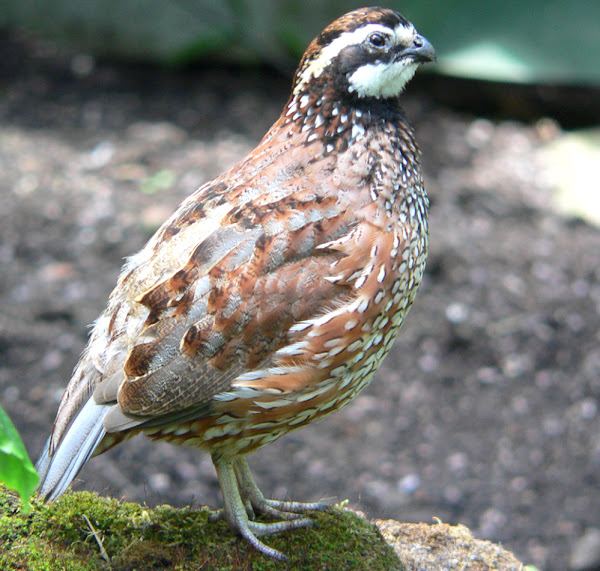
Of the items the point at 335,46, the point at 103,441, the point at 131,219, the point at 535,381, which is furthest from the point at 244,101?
the point at 103,441

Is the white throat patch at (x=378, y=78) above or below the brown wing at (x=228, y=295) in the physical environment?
above

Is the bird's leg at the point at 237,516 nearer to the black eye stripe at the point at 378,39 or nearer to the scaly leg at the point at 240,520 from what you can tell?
the scaly leg at the point at 240,520

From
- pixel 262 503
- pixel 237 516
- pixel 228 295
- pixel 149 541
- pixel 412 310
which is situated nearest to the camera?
pixel 228 295

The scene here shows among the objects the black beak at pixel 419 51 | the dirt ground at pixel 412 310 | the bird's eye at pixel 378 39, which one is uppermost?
the bird's eye at pixel 378 39

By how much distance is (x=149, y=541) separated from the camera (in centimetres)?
310

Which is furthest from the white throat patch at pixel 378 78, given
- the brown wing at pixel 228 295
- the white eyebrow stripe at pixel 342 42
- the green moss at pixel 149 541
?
the green moss at pixel 149 541

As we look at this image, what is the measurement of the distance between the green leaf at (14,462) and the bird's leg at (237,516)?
148 cm

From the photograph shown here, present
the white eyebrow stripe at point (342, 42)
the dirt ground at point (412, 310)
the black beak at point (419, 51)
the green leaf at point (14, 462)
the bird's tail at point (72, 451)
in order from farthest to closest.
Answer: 1. the dirt ground at point (412, 310)
2. the black beak at point (419, 51)
3. the white eyebrow stripe at point (342, 42)
4. the bird's tail at point (72, 451)
5. the green leaf at point (14, 462)

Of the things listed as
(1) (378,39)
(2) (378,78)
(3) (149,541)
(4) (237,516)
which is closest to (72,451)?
(3) (149,541)

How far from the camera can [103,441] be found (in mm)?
3055

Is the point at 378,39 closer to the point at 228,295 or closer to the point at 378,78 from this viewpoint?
the point at 378,78

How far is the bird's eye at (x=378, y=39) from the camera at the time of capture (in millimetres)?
3137

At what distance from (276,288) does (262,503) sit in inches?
43.2

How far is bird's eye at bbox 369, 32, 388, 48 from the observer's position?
3137 mm
